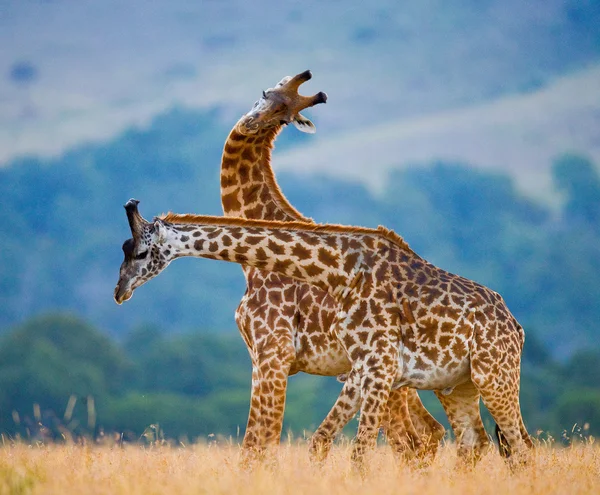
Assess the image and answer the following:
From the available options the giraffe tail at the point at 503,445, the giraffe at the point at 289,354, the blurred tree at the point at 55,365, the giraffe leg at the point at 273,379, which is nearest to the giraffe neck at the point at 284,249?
the giraffe at the point at 289,354

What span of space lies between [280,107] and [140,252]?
289 centimetres

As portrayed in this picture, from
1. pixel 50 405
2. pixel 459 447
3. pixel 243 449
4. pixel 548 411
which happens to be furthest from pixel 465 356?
pixel 548 411

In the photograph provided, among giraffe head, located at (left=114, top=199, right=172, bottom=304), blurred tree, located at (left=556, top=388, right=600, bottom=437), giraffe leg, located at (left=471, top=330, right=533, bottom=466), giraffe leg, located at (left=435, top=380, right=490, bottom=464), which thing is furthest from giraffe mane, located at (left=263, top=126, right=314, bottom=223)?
blurred tree, located at (left=556, top=388, right=600, bottom=437)

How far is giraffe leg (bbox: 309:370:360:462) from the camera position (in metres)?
9.99

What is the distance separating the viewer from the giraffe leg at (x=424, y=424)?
1114 cm

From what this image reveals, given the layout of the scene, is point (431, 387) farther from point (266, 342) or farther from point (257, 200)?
point (257, 200)

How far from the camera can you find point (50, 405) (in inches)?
2329

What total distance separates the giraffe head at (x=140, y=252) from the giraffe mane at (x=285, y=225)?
0.25 m

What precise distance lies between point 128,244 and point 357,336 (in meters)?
2.44

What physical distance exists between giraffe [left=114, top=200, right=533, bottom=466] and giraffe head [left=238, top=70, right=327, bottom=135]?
6.20 feet

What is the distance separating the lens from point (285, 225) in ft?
34.9

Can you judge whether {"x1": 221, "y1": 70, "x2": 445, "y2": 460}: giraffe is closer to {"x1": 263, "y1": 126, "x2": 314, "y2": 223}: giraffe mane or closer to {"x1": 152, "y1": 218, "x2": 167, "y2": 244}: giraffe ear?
{"x1": 263, "y1": 126, "x2": 314, "y2": 223}: giraffe mane

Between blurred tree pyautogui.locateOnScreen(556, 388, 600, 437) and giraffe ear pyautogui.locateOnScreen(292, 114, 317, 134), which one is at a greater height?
giraffe ear pyautogui.locateOnScreen(292, 114, 317, 134)

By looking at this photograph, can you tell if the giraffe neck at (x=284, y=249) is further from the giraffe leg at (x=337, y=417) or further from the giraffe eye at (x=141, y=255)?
the giraffe leg at (x=337, y=417)
